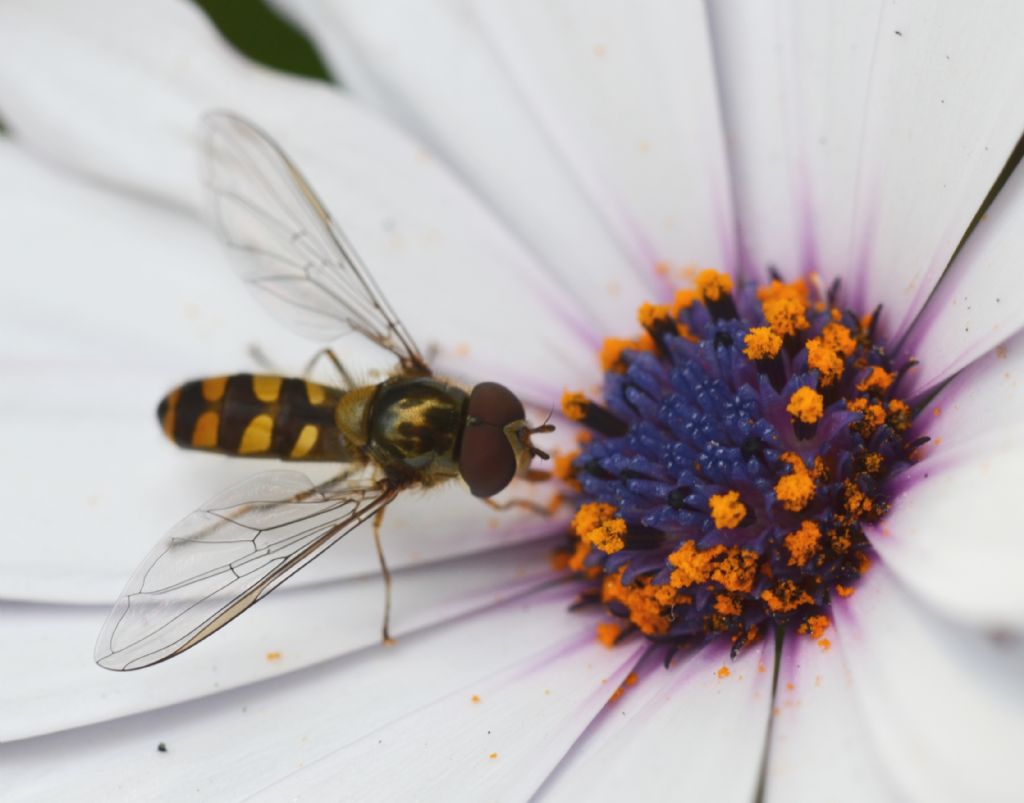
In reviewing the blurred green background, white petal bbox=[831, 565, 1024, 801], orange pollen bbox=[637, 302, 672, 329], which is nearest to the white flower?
white petal bbox=[831, 565, 1024, 801]

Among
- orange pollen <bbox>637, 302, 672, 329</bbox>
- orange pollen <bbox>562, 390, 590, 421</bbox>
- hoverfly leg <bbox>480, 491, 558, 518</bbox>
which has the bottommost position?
hoverfly leg <bbox>480, 491, 558, 518</bbox>

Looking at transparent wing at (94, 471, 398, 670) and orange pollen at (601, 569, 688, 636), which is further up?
orange pollen at (601, 569, 688, 636)

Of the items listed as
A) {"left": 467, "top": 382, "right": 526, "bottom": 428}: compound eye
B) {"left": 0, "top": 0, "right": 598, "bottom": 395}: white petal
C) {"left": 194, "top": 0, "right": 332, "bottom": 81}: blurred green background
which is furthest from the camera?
{"left": 194, "top": 0, "right": 332, "bottom": 81}: blurred green background

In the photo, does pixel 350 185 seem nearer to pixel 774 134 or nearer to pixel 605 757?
pixel 774 134

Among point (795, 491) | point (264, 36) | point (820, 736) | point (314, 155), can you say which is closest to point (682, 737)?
point (820, 736)

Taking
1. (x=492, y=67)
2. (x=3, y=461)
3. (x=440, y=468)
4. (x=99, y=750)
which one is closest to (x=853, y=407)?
(x=440, y=468)

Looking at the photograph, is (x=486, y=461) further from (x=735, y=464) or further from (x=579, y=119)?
(x=579, y=119)

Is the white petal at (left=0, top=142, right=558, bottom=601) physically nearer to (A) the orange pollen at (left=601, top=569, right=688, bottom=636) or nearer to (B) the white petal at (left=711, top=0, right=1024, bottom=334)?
(A) the orange pollen at (left=601, top=569, right=688, bottom=636)
